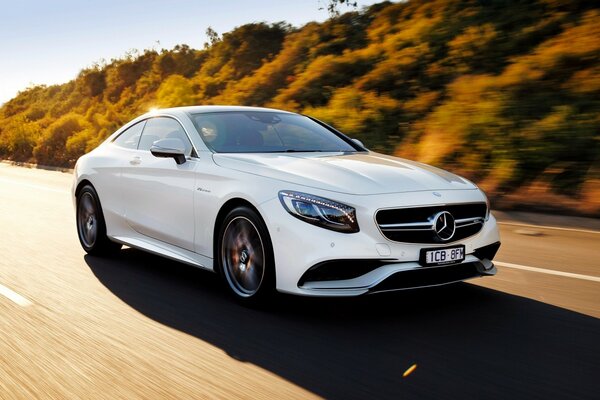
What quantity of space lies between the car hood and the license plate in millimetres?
443

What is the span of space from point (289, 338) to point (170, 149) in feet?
6.73

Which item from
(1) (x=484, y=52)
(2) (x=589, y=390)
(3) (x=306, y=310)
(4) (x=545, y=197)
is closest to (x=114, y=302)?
(3) (x=306, y=310)

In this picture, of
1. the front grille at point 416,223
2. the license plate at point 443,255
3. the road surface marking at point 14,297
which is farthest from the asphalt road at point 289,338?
the front grille at point 416,223

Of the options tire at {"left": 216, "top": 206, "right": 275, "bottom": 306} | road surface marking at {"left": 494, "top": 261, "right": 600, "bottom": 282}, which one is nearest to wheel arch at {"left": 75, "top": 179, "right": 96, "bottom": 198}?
tire at {"left": 216, "top": 206, "right": 275, "bottom": 306}

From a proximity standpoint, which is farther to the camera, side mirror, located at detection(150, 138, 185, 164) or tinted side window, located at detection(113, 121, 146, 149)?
tinted side window, located at detection(113, 121, 146, 149)

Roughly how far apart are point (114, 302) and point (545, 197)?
7121 mm

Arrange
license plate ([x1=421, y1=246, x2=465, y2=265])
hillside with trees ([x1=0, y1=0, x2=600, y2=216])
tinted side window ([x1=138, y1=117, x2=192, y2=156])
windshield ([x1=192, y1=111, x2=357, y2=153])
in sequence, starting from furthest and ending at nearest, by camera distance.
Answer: hillside with trees ([x1=0, y1=0, x2=600, y2=216]) → tinted side window ([x1=138, y1=117, x2=192, y2=156]) → windshield ([x1=192, y1=111, x2=357, y2=153]) → license plate ([x1=421, y1=246, x2=465, y2=265])

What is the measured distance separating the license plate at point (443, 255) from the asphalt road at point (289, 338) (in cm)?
38

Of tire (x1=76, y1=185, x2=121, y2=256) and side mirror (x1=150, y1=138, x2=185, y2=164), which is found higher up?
side mirror (x1=150, y1=138, x2=185, y2=164)

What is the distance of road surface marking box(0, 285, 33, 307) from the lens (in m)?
5.45

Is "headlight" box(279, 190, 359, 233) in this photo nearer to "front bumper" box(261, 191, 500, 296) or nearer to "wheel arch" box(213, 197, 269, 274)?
"front bumper" box(261, 191, 500, 296)

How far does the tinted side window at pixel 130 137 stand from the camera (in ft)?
23.0

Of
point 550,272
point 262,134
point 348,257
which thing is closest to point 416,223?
point 348,257

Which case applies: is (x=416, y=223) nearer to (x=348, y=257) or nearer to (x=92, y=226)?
(x=348, y=257)
